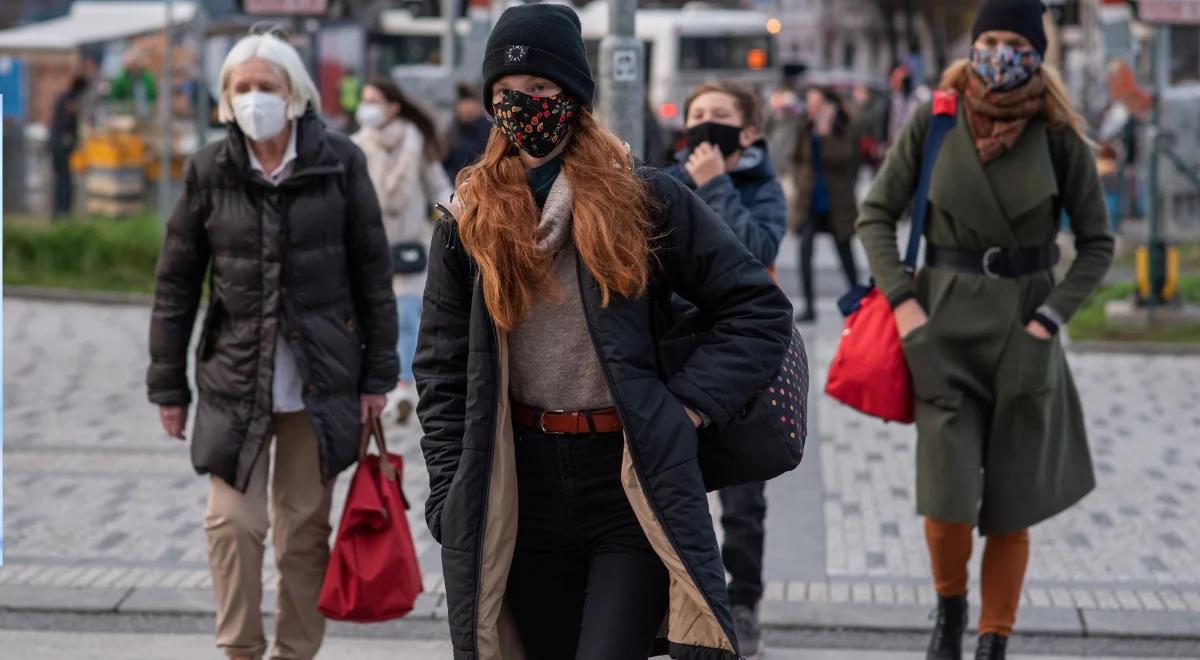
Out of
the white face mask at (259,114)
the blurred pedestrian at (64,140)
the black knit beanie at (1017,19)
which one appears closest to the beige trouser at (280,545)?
the white face mask at (259,114)

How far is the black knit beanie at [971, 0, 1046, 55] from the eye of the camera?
4.96 meters

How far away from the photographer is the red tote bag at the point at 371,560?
4945 mm

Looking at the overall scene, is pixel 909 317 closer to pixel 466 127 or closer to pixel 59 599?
pixel 59 599

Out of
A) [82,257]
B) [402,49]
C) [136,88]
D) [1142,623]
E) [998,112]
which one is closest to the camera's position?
[998,112]

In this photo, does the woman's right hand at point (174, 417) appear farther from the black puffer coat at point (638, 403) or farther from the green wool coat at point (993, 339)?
the green wool coat at point (993, 339)

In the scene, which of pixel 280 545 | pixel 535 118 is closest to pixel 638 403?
pixel 535 118

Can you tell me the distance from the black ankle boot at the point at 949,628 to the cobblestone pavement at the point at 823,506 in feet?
2.60

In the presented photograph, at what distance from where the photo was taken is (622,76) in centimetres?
737

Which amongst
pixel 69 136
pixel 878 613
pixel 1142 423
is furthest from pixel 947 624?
pixel 69 136

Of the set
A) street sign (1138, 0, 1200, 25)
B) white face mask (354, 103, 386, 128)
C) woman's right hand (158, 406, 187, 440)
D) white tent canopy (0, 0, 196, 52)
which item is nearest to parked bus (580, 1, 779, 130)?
white tent canopy (0, 0, 196, 52)

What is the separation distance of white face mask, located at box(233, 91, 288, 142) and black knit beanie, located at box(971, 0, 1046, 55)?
1.83 meters

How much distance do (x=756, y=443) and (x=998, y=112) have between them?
1.79m

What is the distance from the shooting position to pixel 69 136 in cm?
2134

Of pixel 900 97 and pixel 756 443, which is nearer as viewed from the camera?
pixel 756 443
